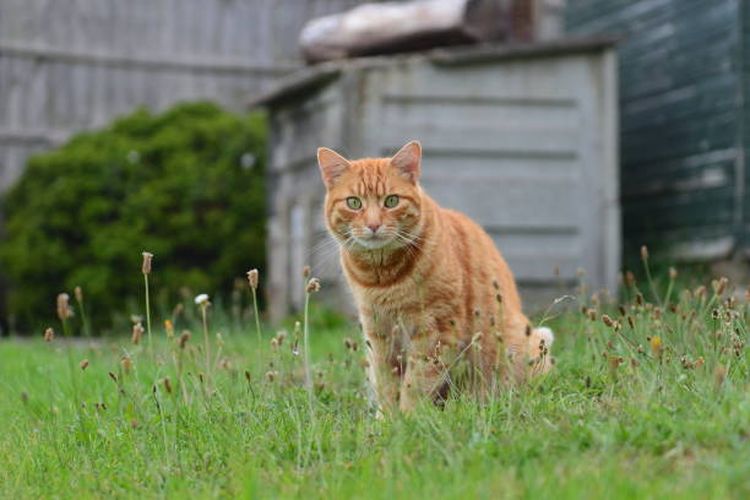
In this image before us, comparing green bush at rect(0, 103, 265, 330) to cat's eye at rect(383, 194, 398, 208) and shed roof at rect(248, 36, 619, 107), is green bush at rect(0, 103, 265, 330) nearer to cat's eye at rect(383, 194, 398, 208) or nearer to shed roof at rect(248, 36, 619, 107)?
shed roof at rect(248, 36, 619, 107)

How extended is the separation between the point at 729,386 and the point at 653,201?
6.91 m

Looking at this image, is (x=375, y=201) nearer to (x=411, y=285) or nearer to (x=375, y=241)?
(x=375, y=241)

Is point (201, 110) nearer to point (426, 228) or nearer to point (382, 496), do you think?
point (426, 228)

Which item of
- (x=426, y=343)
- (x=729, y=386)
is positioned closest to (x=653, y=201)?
(x=426, y=343)

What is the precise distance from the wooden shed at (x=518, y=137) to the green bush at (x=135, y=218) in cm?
309

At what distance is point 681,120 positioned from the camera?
32.7 feet

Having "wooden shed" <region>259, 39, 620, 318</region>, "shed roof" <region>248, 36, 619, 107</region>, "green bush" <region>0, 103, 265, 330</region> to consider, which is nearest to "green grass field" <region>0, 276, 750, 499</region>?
"wooden shed" <region>259, 39, 620, 318</region>

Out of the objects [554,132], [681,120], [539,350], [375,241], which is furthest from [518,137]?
[539,350]

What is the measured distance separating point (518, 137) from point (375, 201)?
456 centimetres

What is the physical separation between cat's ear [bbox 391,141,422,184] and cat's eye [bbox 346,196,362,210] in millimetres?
229

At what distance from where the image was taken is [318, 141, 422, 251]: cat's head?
487cm

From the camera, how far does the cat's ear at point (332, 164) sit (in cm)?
514

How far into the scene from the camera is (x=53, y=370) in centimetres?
632

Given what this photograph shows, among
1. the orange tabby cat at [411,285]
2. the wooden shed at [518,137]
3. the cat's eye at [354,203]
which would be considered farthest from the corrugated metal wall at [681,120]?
the cat's eye at [354,203]
